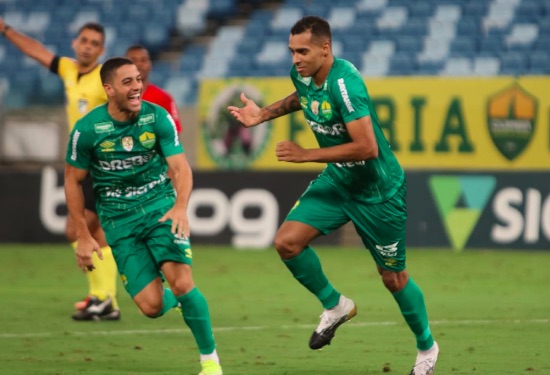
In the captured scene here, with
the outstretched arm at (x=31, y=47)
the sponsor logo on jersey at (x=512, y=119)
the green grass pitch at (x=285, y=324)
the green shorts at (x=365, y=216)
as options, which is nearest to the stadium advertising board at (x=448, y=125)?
the sponsor logo on jersey at (x=512, y=119)

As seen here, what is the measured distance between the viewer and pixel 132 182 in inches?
306

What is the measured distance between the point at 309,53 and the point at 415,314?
66.0 inches

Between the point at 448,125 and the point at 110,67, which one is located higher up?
the point at 110,67

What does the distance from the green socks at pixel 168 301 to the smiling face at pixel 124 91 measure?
3.81 ft

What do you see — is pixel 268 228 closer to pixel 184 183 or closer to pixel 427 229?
pixel 427 229

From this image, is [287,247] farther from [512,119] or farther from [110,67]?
[512,119]

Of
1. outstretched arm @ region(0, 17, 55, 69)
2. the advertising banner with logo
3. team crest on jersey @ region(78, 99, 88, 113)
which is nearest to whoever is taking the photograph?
team crest on jersey @ region(78, 99, 88, 113)

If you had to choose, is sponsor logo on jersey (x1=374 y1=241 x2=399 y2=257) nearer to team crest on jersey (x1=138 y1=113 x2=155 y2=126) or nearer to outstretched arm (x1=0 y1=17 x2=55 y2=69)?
team crest on jersey (x1=138 y1=113 x2=155 y2=126)

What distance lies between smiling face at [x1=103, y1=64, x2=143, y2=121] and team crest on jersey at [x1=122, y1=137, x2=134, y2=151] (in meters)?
0.12

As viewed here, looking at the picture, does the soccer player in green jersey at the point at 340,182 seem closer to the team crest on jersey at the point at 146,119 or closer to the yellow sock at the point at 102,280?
the team crest on jersey at the point at 146,119

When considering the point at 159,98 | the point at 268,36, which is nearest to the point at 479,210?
the point at 159,98

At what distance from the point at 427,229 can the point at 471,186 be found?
0.79m

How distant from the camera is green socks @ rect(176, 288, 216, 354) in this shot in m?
7.19

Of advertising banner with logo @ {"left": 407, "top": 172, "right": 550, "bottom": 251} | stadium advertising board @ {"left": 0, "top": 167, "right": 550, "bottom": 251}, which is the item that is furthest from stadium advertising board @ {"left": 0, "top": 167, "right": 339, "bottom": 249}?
advertising banner with logo @ {"left": 407, "top": 172, "right": 550, "bottom": 251}
